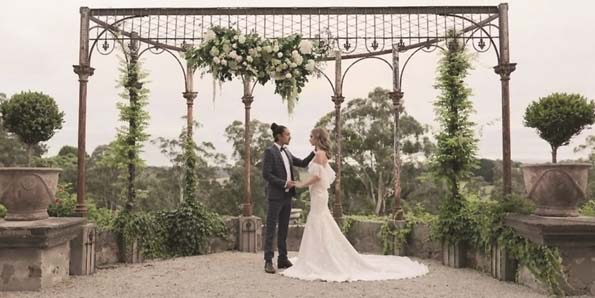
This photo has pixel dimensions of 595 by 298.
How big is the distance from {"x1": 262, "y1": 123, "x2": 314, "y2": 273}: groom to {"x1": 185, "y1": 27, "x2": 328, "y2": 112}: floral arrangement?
88 centimetres

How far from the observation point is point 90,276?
22.3 feet

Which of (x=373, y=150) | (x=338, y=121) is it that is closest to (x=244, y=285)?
(x=338, y=121)

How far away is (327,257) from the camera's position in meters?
6.65

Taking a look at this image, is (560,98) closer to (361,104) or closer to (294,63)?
(294,63)

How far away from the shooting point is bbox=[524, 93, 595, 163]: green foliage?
6133 mm

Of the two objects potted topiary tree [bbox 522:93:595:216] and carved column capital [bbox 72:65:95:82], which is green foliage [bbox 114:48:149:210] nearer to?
carved column capital [bbox 72:65:95:82]

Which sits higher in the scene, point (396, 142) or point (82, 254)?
point (396, 142)

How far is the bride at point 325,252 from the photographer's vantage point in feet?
21.3

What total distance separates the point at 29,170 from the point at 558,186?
6.18m

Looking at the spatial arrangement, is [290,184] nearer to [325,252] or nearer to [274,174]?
[274,174]

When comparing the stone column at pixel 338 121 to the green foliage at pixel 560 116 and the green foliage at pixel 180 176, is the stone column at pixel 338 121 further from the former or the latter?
the green foliage at pixel 180 176

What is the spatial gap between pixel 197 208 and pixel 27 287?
336 cm

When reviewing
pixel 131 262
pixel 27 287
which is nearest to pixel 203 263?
pixel 131 262

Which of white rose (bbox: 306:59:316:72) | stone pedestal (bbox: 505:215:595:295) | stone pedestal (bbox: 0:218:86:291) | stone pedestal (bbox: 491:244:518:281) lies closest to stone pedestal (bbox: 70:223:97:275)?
stone pedestal (bbox: 0:218:86:291)
